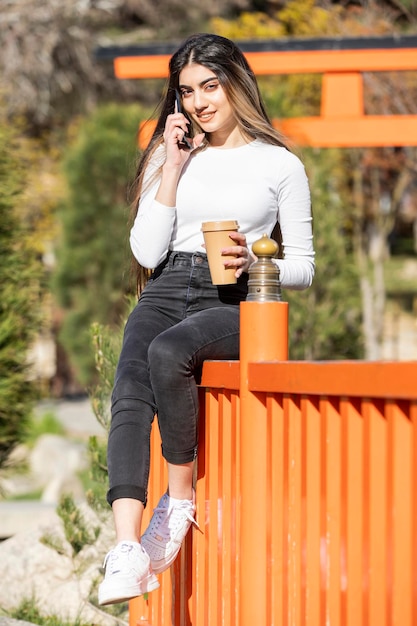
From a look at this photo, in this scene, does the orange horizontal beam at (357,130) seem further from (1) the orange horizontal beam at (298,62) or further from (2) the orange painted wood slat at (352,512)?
(2) the orange painted wood slat at (352,512)

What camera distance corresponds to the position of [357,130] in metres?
9.48

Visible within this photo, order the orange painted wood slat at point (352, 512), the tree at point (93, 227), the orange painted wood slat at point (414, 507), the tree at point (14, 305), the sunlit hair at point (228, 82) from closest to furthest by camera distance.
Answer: the orange painted wood slat at point (414, 507) → the orange painted wood slat at point (352, 512) → the sunlit hair at point (228, 82) → the tree at point (14, 305) → the tree at point (93, 227)

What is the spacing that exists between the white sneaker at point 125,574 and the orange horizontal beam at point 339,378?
0.49 metres

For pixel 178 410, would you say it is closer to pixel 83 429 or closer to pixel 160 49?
pixel 160 49

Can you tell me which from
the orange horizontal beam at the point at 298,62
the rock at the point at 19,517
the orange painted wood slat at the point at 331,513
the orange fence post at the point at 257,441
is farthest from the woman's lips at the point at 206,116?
the orange horizontal beam at the point at 298,62

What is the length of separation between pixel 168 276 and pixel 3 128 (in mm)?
4216

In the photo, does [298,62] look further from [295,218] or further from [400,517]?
[400,517]

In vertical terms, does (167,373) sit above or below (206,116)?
below

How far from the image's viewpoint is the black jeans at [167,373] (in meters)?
2.82

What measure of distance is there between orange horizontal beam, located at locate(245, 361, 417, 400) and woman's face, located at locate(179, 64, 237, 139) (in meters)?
0.88

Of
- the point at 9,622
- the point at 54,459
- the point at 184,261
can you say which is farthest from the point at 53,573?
the point at 54,459

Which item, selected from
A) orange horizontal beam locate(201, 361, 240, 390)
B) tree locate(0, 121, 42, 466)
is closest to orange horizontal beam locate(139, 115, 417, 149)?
tree locate(0, 121, 42, 466)

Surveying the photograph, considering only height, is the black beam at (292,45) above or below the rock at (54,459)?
above

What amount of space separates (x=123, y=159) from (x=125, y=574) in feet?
50.5
